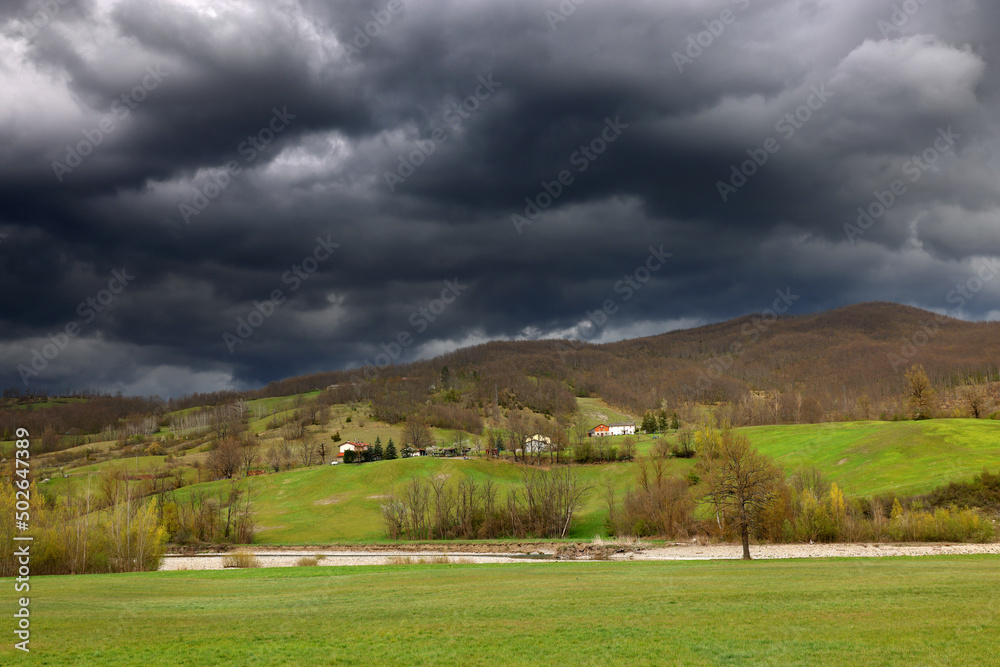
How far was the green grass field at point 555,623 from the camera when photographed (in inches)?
663

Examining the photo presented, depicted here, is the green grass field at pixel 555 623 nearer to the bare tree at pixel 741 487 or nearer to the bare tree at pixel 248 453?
the bare tree at pixel 741 487

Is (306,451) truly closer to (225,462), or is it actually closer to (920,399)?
(225,462)

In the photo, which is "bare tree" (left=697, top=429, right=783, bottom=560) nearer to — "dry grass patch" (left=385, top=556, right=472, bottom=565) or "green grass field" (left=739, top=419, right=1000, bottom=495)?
"dry grass patch" (left=385, top=556, right=472, bottom=565)

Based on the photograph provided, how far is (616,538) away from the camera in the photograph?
288ft

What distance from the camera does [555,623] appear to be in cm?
2111

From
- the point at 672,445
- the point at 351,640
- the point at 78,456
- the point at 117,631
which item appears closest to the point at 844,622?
the point at 351,640

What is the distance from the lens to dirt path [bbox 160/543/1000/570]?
5834 centimetres

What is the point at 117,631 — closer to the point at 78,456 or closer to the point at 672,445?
the point at 672,445

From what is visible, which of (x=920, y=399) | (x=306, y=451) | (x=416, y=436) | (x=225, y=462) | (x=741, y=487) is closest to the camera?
(x=741, y=487)

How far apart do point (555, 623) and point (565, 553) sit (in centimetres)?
5486

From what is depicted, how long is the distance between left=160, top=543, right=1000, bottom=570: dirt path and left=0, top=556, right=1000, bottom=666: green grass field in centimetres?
2712

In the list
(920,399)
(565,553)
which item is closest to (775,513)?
(565,553)

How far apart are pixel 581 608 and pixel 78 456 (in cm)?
22138

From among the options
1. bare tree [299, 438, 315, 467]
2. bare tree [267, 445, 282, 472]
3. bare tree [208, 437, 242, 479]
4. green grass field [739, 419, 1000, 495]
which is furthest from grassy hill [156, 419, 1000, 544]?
bare tree [299, 438, 315, 467]
